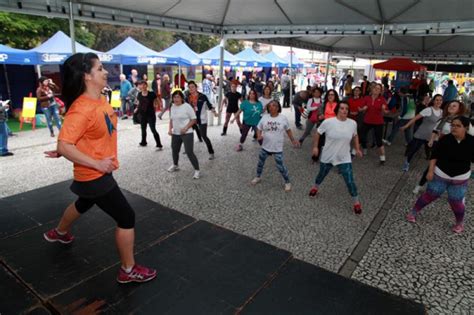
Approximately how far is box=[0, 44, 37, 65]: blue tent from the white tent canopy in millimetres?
5206

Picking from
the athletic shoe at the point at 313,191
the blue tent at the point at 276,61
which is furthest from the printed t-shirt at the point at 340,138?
the blue tent at the point at 276,61

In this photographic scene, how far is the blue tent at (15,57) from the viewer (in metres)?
9.66

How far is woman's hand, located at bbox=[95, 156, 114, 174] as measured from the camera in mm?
2217

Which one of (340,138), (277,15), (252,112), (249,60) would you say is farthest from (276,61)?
(340,138)

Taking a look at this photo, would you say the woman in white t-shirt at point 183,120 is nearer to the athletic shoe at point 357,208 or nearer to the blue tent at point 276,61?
the athletic shoe at point 357,208

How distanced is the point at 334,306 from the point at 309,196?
2.84 meters

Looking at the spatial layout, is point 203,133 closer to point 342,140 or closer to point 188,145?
point 188,145

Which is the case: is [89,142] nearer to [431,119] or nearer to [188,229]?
[188,229]

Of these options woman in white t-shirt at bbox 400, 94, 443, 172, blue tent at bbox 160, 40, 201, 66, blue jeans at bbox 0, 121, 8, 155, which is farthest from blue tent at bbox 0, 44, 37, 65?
woman in white t-shirt at bbox 400, 94, 443, 172

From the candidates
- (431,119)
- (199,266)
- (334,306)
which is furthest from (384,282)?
(431,119)

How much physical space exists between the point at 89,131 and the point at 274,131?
348 centimetres

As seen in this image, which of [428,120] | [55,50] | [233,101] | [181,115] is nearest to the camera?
[181,115]

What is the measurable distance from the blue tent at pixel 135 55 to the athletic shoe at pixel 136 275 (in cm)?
1213

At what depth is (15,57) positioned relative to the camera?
991 centimetres
